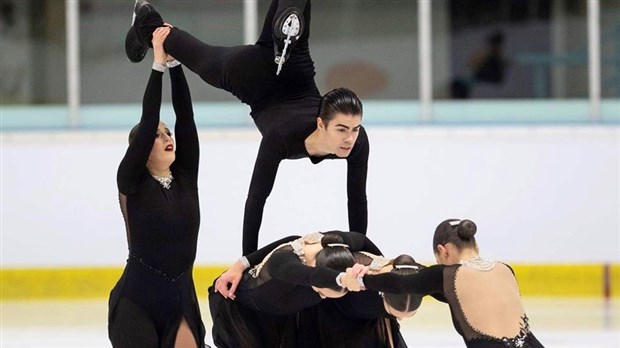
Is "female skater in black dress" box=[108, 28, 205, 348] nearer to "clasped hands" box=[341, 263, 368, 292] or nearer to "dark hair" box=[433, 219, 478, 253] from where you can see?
"clasped hands" box=[341, 263, 368, 292]

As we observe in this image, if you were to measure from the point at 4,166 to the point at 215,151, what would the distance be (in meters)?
1.50

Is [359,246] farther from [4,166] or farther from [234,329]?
[4,166]

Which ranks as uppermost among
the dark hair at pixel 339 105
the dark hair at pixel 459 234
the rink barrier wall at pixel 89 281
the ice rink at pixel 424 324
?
the dark hair at pixel 339 105

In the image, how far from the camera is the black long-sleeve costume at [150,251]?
5.77m

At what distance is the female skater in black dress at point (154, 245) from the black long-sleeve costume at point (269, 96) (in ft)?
1.06

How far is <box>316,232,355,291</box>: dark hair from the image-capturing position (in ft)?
18.4

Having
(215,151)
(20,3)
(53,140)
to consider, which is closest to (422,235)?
(215,151)


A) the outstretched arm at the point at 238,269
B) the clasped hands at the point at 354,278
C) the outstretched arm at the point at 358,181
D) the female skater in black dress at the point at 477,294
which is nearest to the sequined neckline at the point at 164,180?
the outstretched arm at the point at 238,269

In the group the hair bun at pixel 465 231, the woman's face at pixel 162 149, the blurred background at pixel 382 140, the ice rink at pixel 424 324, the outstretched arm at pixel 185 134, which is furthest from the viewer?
the blurred background at pixel 382 140

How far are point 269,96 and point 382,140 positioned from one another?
3.56m

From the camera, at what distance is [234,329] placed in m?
6.08

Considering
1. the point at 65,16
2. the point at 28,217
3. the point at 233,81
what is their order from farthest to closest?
1. the point at 65,16
2. the point at 28,217
3. the point at 233,81

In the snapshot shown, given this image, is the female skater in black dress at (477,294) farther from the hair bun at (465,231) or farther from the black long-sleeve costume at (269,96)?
the black long-sleeve costume at (269,96)


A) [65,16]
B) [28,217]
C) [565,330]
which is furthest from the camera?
[65,16]
